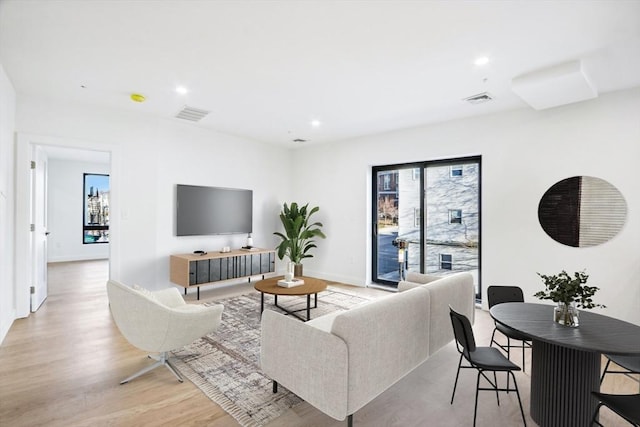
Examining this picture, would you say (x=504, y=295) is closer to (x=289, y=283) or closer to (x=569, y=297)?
(x=569, y=297)

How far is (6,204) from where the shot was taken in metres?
3.71

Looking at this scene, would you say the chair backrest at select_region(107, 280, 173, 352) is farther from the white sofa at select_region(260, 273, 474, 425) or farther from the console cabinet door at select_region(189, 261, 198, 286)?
the console cabinet door at select_region(189, 261, 198, 286)

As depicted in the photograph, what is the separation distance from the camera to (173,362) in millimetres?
2928

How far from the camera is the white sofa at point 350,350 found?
1.94 metres

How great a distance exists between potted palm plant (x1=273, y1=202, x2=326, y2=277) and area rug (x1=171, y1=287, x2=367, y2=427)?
204cm

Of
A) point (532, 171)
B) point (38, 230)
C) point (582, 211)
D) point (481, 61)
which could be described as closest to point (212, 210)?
point (38, 230)

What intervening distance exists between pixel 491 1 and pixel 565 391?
8.33 feet

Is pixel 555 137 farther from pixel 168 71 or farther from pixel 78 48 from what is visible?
pixel 78 48

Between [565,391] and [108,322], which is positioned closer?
[565,391]

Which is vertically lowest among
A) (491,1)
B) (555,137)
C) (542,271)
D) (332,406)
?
(332,406)

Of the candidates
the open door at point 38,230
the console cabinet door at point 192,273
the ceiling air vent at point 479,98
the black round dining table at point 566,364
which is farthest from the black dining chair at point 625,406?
the open door at point 38,230

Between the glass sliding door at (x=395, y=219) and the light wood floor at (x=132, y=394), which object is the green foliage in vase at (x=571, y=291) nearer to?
the light wood floor at (x=132, y=394)

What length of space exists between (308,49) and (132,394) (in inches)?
121

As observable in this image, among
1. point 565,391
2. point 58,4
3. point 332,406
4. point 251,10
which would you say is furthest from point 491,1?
point 58,4
